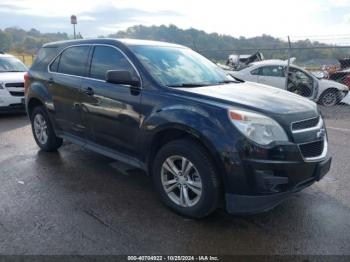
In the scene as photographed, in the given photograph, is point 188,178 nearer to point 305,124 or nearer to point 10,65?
point 305,124

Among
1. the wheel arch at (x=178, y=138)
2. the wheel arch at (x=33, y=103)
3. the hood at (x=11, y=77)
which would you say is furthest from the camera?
the hood at (x=11, y=77)

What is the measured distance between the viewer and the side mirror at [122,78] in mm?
3846

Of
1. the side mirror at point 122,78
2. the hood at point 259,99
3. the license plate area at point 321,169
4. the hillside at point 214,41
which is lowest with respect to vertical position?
the license plate area at point 321,169

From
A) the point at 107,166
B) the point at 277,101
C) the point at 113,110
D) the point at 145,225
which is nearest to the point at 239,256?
the point at 145,225

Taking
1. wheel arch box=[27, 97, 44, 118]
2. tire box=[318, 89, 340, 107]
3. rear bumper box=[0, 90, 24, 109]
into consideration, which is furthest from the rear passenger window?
wheel arch box=[27, 97, 44, 118]

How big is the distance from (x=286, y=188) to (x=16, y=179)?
349 cm

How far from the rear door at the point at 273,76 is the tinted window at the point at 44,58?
7.50m

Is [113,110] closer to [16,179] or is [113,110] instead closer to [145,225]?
[145,225]

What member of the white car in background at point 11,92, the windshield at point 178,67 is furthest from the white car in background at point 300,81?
the windshield at point 178,67

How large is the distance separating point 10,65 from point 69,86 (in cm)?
653

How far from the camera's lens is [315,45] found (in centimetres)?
1134

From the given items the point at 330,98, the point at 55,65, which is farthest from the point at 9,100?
the point at 330,98

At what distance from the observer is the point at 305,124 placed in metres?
3.43

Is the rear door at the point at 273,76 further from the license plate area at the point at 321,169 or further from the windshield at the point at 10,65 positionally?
the license plate area at the point at 321,169
